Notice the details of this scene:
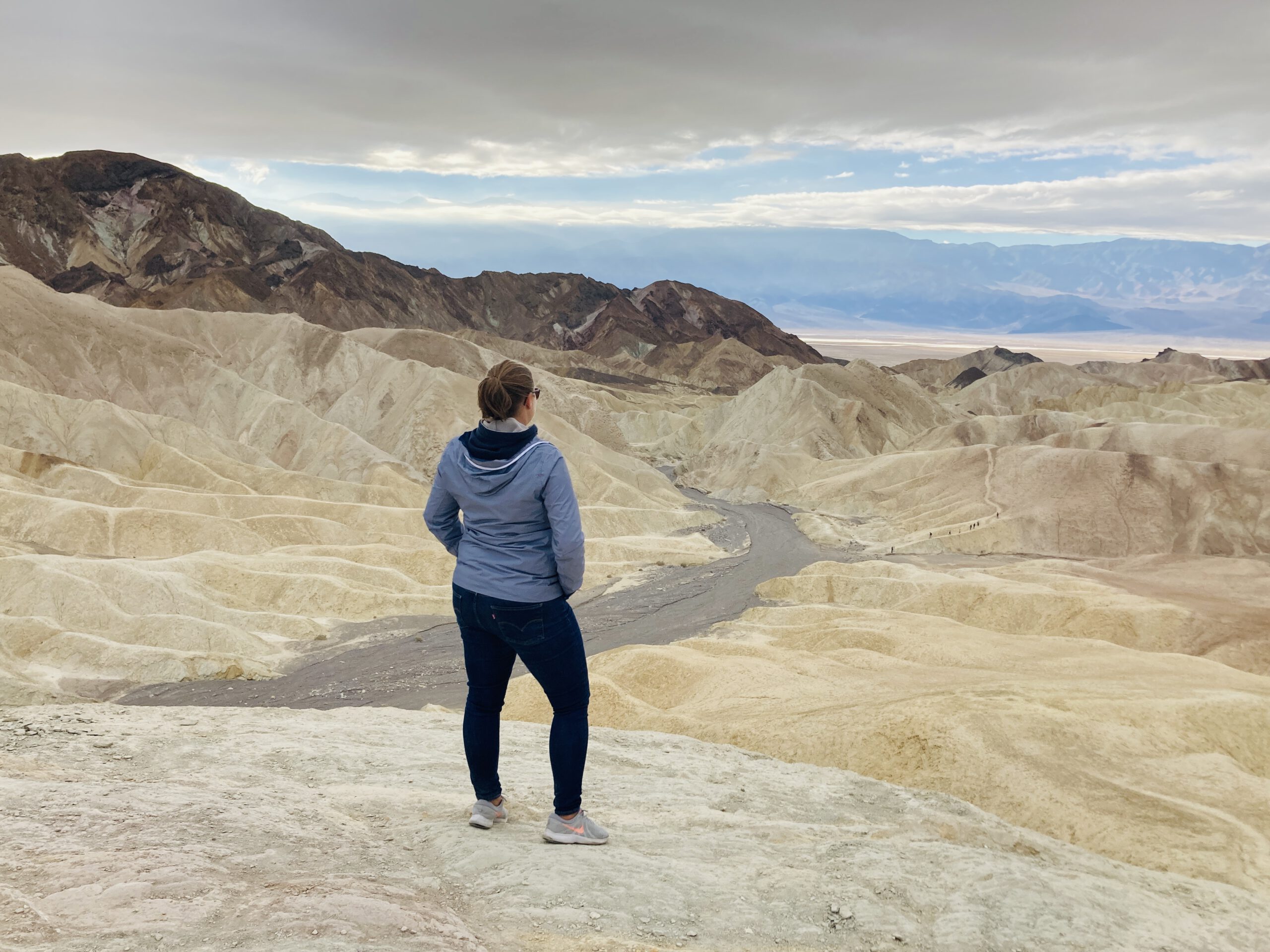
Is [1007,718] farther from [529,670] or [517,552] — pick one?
[517,552]

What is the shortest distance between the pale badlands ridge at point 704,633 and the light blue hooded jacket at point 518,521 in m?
1.57

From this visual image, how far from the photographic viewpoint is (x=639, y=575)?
4853cm

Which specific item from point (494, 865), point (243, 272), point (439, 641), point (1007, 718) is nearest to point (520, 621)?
point (494, 865)

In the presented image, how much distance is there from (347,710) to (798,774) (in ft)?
19.0

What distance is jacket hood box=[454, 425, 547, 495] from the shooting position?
5020mm

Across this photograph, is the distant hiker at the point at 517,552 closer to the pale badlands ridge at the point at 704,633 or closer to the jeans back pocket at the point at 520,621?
the jeans back pocket at the point at 520,621

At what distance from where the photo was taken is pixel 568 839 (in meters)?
5.53

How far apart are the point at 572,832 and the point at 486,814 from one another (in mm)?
576

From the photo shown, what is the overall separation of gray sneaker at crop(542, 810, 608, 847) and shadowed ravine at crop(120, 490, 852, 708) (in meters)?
23.6

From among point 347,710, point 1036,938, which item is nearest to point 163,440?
point 347,710

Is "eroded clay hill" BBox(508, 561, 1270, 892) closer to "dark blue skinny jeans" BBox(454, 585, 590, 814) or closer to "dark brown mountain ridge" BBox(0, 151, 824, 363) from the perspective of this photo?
"dark blue skinny jeans" BBox(454, 585, 590, 814)

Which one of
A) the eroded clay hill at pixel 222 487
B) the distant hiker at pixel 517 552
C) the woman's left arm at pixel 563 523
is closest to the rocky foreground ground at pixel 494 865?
the distant hiker at pixel 517 552

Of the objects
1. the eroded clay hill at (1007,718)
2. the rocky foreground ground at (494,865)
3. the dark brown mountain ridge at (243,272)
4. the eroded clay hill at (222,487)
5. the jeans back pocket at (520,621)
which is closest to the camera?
the rocky foreground ground at (494,865)

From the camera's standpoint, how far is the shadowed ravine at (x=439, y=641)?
28922 mm
